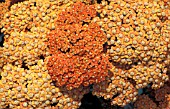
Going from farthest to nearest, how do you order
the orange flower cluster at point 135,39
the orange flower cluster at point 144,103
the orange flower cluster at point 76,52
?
the orange flower cluster at point 144,103 → the orange flower cluster at point 135,39 → the orange flower cluster at point 76,52

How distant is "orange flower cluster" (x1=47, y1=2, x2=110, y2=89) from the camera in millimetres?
4441

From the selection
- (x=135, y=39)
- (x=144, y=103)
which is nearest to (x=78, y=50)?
(x=135, y=39)

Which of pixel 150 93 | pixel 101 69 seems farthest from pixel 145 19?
pixel 150 93

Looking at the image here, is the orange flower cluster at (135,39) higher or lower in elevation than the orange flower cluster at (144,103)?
higher

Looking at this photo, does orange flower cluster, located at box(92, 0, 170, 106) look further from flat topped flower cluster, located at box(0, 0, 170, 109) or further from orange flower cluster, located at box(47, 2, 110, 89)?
orange flower cluster, located at box(47, 2, 110, 89)

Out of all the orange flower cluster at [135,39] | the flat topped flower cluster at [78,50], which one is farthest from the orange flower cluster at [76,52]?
the orange flower cluster at [135,39]

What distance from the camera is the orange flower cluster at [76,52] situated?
4.44 metres

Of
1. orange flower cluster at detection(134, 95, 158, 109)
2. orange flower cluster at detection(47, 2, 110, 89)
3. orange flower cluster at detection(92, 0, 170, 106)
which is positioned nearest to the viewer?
orange flower cluster at detection(47, 2, 110, 89)

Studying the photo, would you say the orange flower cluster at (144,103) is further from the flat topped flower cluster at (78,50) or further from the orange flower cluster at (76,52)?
the orange flower cluster at (76,52)

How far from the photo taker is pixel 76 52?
14.8ft

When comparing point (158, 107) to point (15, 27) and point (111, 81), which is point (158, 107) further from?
point (15, 27)

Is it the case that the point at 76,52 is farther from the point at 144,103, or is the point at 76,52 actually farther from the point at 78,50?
the point at 144,103

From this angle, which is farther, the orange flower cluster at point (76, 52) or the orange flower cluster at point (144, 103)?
the orange flower cluster at point (144, 103)

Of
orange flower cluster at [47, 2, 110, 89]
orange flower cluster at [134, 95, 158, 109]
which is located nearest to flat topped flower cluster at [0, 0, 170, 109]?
orange flower cluster at [47, 2, 110, 89]
